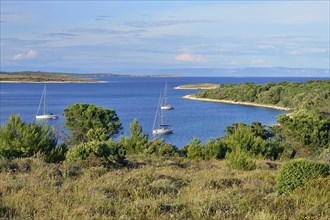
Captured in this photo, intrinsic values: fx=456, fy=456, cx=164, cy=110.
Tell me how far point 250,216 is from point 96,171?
5.77 meters

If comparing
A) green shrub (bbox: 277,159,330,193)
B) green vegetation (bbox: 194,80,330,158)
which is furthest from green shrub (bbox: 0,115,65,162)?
green vegetation (bbox: 194,80,330,158)

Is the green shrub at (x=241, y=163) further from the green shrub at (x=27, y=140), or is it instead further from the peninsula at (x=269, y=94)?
the peninsula at (x=269, y=94)

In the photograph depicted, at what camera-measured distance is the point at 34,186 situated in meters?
7.64

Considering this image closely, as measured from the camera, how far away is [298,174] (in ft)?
29.3

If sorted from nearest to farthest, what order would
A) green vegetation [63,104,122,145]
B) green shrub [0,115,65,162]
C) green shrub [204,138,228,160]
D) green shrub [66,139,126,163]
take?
green shrub [66,139,126,163] → green shrub [0,115,65,162] → green shrub [204,138,228,160] → green vegetation [63,104,122,145]

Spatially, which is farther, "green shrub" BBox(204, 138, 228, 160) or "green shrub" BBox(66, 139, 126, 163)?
"green shrub" BBox(204, 138, 228, 160)

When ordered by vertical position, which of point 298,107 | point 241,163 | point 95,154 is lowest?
point 298,107

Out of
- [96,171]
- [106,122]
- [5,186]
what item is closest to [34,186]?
[5,186]

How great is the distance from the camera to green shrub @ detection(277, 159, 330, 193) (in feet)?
28.6

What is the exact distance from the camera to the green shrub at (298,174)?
8.71 m

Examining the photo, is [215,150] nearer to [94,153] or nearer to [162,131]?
[94,153]

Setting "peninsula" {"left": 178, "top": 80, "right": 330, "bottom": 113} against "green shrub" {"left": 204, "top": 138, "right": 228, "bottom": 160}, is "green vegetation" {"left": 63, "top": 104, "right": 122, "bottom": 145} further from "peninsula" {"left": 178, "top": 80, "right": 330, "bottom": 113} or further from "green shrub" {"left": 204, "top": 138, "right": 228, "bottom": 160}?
"peninsula" {"left": 178, "top": 80, "right": 330, "bottom": 113}

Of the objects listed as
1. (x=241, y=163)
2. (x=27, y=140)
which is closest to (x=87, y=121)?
(x=27, y=140)

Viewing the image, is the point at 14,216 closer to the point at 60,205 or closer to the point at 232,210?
the point at 60,205
